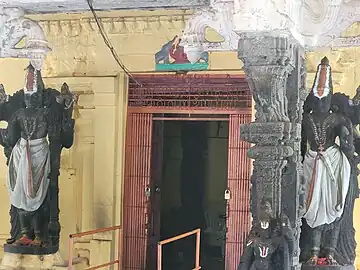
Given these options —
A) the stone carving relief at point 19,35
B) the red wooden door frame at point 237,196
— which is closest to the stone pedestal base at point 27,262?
the red wooden door frame at point 237,196

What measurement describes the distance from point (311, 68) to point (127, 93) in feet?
7.07

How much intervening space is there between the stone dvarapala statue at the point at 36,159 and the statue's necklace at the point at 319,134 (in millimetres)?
2657

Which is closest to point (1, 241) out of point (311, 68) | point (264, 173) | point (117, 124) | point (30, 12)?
point (117, 124)

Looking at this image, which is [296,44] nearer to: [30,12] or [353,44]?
[353,44]

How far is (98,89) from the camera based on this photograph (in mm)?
7996

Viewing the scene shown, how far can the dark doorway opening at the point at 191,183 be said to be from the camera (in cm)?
945

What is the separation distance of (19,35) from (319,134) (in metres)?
2.71

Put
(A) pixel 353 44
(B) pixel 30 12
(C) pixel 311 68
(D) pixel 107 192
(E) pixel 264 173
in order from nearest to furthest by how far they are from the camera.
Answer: (E) pixel 264 173 → (A) pixel 353 44 → (B) pixel 30 12 → (C) pixel 311 68 → (D) pixel 107 192

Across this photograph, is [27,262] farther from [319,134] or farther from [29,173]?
[319,134]

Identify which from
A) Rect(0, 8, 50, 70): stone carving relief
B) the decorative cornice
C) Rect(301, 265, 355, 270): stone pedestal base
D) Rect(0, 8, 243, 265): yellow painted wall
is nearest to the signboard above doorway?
Rect(0, 8, 243, 265): yellow painted wall

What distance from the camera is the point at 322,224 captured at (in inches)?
233

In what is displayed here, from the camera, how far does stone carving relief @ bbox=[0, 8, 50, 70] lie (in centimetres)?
571

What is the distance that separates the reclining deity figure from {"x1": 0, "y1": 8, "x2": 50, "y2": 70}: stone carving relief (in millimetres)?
2395

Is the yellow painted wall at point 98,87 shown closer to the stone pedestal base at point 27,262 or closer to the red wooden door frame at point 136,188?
the red wooden door frame at point 136,188
